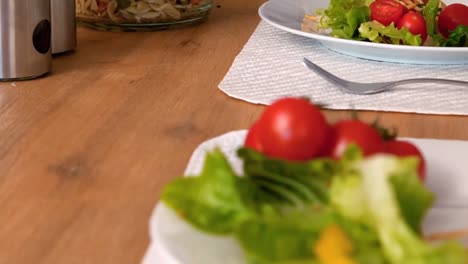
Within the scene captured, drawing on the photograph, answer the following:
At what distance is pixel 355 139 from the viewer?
69cm

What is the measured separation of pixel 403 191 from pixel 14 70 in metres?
0.73

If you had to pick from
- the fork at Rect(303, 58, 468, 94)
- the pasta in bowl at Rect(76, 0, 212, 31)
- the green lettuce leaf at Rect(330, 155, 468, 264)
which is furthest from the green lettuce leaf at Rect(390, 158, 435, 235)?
the pasta in bowl at Rect(76, 0, 212, 31)

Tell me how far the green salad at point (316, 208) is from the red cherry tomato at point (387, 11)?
750 millimetres

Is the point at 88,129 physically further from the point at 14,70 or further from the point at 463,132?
the point at 463,132

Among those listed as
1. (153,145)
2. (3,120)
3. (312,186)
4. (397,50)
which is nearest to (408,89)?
(397,50)

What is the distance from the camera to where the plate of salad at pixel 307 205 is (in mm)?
582

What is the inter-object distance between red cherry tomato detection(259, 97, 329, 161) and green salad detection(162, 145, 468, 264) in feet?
0.14

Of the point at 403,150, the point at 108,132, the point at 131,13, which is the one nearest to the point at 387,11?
the point at 131,13

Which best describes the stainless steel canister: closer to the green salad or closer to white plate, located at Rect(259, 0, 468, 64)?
white plate, located at Rect(259, 0, 468, 64)

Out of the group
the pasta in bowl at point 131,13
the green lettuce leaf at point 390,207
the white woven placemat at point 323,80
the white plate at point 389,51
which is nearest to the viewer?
the green lettuce leaf at point 390,207

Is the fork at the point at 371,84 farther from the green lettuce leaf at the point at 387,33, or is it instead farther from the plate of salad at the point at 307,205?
the plate of salad at the point at 307,205

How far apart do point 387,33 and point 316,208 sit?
754 millimetres

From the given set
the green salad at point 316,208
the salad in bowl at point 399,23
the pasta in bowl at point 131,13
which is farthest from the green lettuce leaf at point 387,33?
the green salad at point 316,208

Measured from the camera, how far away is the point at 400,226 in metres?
0.57
